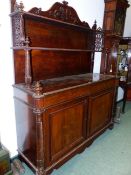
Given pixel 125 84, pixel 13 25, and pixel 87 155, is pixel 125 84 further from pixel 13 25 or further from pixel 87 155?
pixel 13 25

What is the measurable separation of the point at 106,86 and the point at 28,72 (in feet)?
4.13

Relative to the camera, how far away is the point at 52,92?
1507mm

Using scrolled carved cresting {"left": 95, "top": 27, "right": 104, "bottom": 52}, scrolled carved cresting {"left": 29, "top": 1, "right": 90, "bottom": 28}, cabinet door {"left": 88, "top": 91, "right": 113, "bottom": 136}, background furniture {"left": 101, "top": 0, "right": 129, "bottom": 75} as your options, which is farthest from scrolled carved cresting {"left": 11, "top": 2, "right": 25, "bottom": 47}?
background furniture {"left": 101, "top": 0, "right": 129, "bottom": 75}

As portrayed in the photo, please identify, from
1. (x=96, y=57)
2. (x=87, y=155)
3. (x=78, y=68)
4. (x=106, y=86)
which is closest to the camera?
(x=87, y=155)

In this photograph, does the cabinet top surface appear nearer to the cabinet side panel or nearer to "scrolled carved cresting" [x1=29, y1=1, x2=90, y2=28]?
the cabinet side panel

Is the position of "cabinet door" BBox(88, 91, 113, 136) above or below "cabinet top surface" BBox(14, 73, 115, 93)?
below

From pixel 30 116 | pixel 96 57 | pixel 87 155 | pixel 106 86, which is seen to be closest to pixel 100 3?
pixel 96 57

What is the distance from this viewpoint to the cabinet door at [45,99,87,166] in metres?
1.62

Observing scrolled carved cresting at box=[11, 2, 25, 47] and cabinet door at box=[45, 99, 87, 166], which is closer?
scrolled carved cresting at box=[11, 2, 25, 47]

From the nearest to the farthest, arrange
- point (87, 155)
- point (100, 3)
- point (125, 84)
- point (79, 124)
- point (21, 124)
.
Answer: point (21, 124)
point (79, 124)
point (87, 155)
point (100, 3)
point (125, 84)

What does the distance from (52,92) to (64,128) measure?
1.71ft

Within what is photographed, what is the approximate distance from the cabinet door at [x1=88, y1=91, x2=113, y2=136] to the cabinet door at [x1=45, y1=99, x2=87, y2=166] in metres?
0.17

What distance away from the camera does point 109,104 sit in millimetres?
→ 2625

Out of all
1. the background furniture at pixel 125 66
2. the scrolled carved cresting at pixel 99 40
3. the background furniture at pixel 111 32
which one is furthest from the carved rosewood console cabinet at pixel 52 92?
the background furniture at pixel 125 66
